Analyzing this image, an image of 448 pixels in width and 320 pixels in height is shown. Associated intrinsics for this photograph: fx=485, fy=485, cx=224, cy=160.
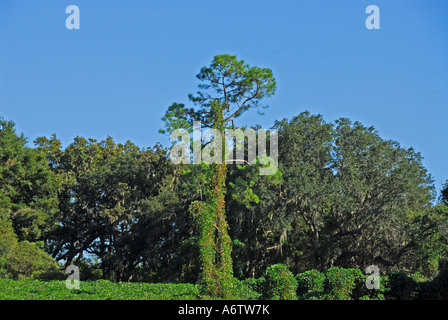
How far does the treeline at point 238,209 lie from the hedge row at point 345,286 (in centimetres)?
546

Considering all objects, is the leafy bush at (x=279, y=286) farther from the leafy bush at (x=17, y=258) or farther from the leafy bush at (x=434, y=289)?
the leafy bush at (x=17, y=258)

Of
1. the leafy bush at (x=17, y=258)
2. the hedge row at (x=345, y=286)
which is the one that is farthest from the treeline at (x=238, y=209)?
the hedge row at (x=345, y=286)

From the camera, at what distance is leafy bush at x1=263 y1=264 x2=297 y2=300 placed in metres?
15.3

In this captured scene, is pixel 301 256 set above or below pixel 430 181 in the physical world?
below

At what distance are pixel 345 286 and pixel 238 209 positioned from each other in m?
11.4

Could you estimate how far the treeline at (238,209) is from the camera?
82.4 feet

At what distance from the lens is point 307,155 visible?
26891 mm

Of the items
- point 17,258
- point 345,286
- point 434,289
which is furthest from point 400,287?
point 17,258

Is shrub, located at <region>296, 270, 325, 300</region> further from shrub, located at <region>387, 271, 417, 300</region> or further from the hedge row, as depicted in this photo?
shrub, located at <region>387, 271, 417, 300</region>

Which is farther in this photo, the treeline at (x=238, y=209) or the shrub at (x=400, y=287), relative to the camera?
the treeline at (x=238, y=209)

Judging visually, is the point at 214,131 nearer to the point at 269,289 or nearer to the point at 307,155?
the point at 269,289

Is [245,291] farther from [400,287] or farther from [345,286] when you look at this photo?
[400,287]
